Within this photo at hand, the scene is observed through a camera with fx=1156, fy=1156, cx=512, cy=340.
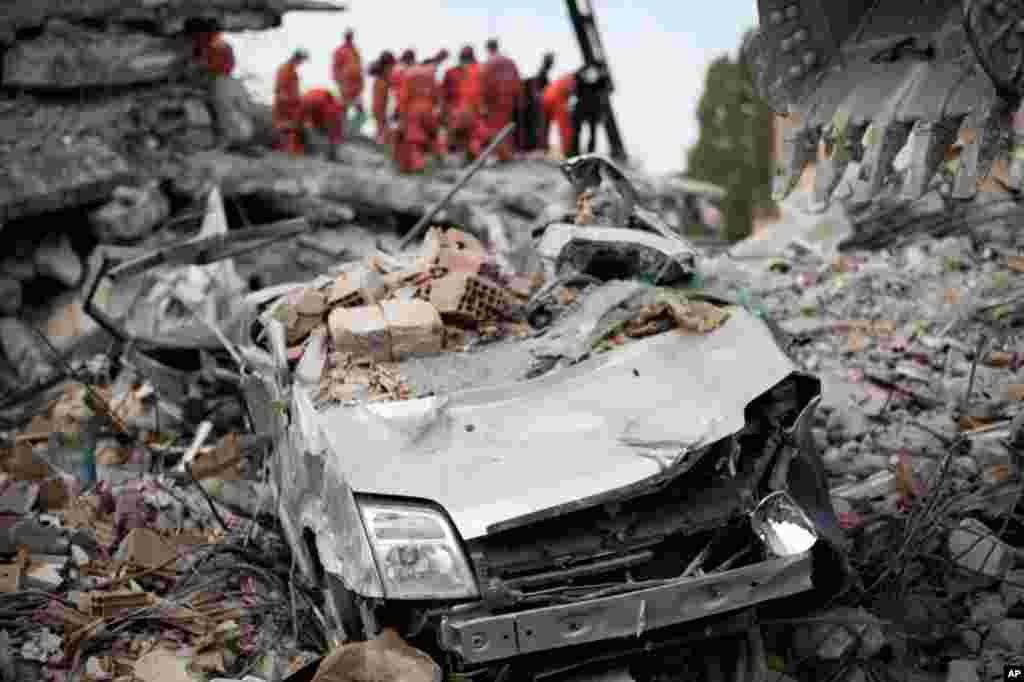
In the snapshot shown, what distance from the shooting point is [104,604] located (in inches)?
202

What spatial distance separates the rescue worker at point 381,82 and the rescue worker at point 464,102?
1.24 m

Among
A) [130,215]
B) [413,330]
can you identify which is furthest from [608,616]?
[130,215]

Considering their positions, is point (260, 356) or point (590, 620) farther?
point (260, 356)

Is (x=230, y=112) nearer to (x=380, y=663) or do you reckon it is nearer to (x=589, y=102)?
(x=589, y=102)

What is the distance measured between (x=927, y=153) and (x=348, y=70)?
14.0 meters

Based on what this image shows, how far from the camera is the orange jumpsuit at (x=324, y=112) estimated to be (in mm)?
16062

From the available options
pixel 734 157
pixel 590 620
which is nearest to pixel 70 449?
pixel 590 620

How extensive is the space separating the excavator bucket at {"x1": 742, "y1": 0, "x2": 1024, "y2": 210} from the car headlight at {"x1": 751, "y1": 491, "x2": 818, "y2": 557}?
1.21m

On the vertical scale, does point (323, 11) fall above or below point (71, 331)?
above

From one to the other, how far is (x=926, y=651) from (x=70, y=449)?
18.2 ft

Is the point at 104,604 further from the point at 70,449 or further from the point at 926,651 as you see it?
the point at 926,651

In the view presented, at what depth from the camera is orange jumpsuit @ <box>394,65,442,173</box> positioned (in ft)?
51.8

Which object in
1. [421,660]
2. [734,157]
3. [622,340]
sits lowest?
[734,157]

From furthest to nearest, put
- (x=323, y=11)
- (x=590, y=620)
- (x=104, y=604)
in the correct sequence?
(x=323, y=11) < (x=104, y=604) < (x=590, y=620)
